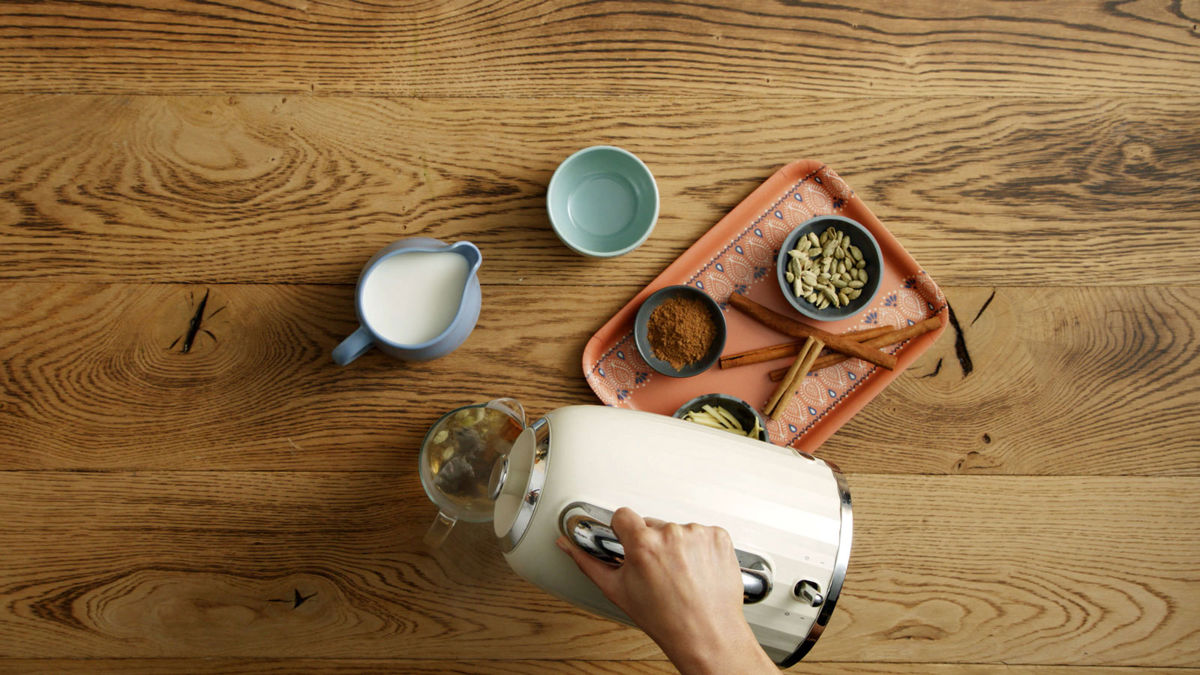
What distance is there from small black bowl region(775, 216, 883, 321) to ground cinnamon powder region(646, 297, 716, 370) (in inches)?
5.0

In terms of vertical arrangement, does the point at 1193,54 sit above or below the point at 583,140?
above

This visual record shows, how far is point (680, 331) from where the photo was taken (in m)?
1.07

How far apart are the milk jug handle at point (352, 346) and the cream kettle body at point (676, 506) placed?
1.01 ft

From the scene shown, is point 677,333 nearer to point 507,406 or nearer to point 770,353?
point 770,353

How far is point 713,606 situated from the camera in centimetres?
70

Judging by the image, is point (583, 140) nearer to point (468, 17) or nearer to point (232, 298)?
point (468, 17)

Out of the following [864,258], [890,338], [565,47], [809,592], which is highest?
[565,47]

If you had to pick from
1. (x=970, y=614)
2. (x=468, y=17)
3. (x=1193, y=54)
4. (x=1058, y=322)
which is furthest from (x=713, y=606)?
(x=1193, y=54)

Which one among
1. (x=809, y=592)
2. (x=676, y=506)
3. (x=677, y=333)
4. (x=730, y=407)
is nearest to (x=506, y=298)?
(x=677, y=333)

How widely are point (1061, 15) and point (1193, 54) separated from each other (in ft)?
0.73

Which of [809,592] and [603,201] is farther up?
[603,201]

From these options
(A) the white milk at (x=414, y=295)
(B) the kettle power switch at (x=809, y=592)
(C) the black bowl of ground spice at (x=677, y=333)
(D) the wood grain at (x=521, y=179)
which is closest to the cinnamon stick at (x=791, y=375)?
(C) the black bowl of ground spice at (x=677, y=333)

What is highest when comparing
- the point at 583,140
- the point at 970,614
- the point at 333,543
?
the point at 583,140

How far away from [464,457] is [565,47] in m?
0.65
